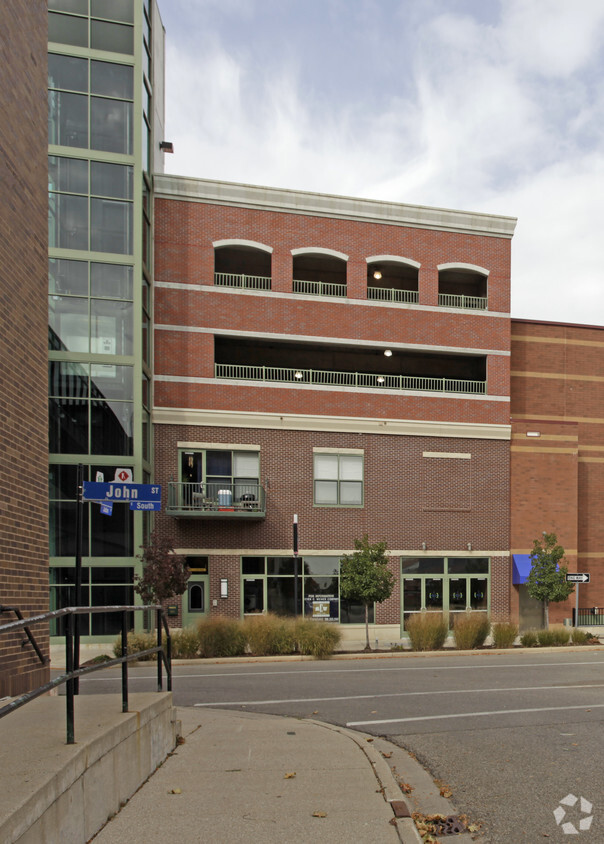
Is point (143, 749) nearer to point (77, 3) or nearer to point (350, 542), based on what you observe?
point (350, 542)

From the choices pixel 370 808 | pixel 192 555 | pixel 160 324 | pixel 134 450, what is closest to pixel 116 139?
pixel 160 324

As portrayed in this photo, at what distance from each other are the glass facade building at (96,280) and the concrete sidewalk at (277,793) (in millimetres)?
16372

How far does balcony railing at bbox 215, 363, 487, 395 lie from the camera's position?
3000cm

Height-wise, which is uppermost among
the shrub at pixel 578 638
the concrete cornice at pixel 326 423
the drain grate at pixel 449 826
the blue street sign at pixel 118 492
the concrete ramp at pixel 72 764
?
the concrete cornice at pixel 326 423

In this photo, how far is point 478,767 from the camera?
8.04 metres

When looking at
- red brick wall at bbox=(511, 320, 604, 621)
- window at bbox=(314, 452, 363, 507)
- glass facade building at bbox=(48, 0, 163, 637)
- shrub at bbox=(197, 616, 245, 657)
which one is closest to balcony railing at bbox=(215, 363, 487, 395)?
red brick wall at bbox=(511, 320, 604, 621)

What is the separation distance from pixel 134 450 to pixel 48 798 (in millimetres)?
21896

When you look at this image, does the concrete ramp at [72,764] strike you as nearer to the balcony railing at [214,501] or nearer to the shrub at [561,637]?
the shrub at [561,637]

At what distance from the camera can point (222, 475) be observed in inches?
1121

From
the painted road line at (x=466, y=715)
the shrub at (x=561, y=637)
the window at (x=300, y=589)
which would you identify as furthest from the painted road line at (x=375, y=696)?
the window at (x=300, y=589)

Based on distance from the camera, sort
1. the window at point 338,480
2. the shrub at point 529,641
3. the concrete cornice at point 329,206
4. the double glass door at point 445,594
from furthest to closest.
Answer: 1. the double glass door at point 445,594
2. the window at point 338,480
3. the concrete cornice at point 329,206
4. the shrub at point 529,641

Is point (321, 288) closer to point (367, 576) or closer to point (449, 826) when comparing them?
point (367, 576)

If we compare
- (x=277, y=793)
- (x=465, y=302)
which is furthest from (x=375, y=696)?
(x=465, y=302)

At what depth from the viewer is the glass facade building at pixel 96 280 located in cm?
2494
